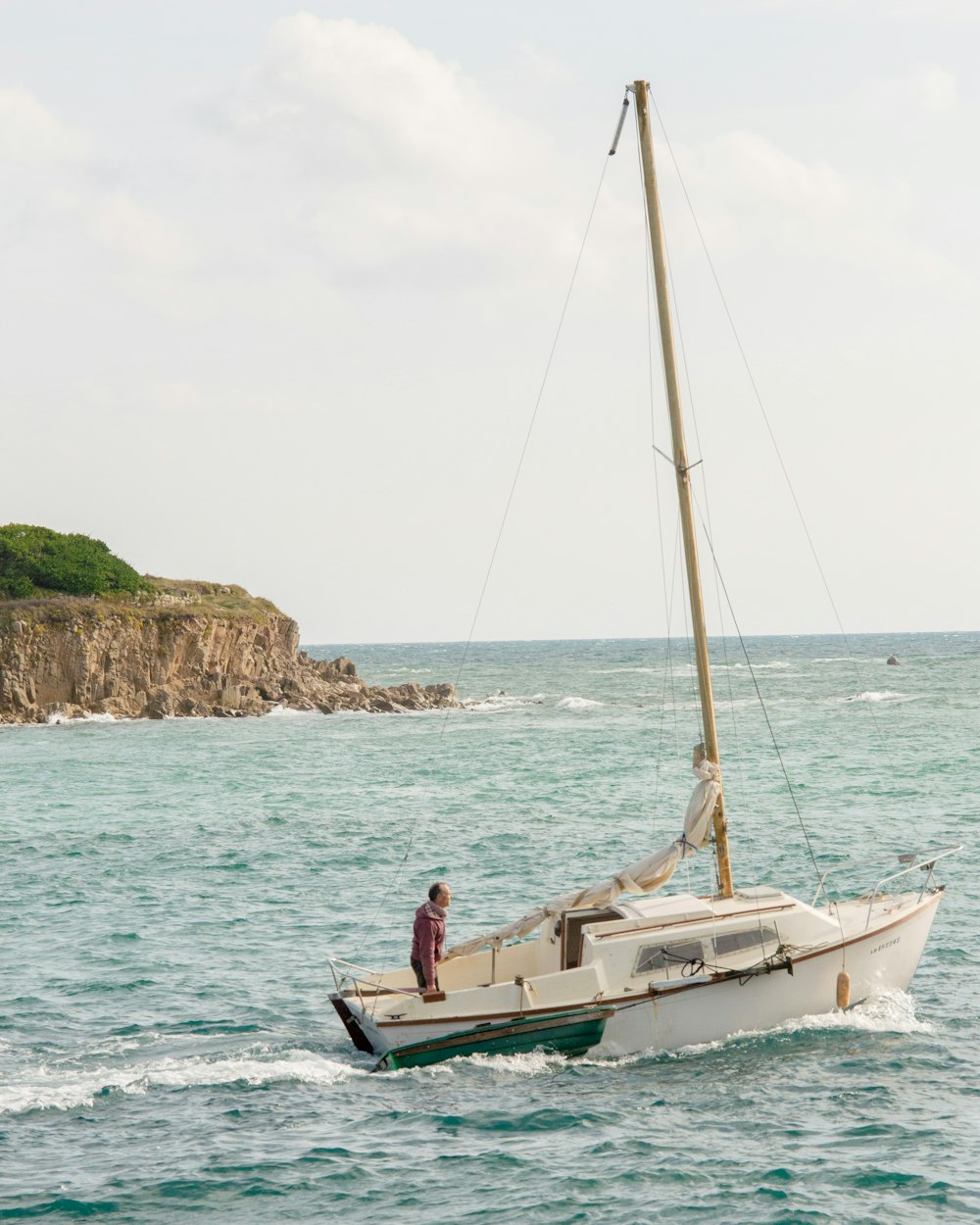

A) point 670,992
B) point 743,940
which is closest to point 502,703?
point 743,940

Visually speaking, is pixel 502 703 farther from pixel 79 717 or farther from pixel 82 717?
pixel 79 717

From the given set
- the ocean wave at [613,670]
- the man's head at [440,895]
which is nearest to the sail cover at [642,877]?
the man's head at [440,895]

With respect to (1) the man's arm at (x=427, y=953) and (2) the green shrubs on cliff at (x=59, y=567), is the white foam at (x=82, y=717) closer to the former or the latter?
(2) the green shrubs on cliff at (x=59, y=567)

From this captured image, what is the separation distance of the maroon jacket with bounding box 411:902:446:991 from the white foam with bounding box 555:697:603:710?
63.0m

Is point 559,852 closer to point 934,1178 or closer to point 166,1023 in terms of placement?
point 166,1023

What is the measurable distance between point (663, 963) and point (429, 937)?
3.24 meters

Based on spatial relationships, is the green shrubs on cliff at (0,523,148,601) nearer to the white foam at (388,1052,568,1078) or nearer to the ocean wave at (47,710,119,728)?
the ocean wave at (47,710,119,728)

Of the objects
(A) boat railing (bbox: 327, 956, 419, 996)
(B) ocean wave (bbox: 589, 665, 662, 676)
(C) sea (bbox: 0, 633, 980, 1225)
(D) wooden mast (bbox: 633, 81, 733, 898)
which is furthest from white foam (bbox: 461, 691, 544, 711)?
(A) boat railing (bbox: 327, 956, 419, 996)

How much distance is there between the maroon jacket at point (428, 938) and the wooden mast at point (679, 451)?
4.47 meters

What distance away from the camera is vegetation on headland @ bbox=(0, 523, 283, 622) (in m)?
77.0

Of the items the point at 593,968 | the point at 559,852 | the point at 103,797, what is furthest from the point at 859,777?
the point at 593,968

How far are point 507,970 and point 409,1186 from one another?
5.81m

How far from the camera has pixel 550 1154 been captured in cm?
1456

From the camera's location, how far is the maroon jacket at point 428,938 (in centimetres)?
1794
